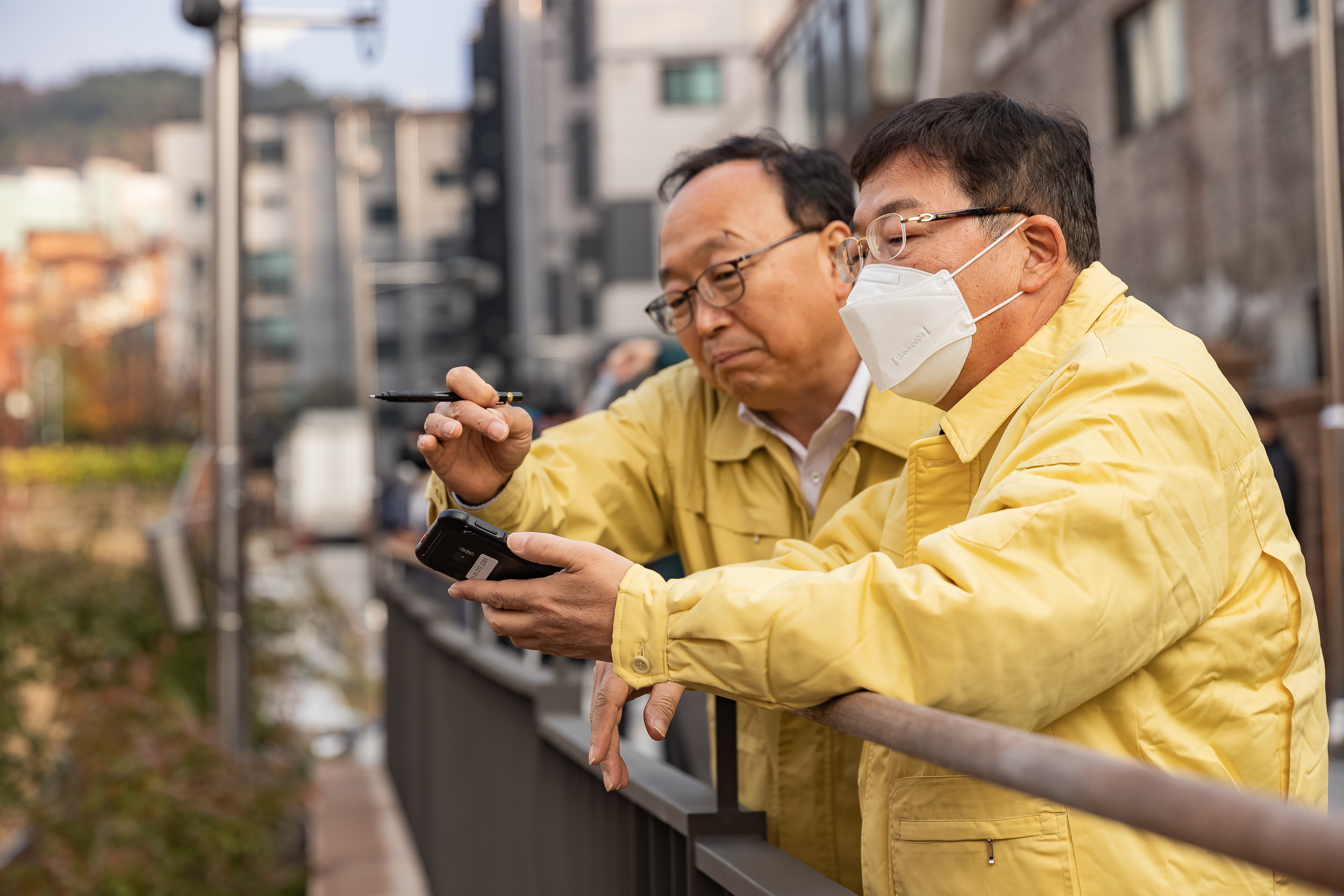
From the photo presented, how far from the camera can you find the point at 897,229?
2.07 meters

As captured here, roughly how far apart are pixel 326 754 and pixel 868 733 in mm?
11106

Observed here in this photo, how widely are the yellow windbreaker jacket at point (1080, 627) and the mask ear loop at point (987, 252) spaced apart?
0.65 feet

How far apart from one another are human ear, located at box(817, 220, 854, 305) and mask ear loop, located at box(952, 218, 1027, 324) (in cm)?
94

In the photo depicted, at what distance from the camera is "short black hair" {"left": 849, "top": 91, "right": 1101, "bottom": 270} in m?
2.02

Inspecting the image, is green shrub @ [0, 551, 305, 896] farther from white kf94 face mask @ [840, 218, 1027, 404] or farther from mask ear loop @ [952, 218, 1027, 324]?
mask ear loop @ [952, 218, 1027, 324]

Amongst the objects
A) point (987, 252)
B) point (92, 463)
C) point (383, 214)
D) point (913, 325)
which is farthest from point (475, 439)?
point (383, 214)

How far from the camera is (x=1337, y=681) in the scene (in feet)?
24.8

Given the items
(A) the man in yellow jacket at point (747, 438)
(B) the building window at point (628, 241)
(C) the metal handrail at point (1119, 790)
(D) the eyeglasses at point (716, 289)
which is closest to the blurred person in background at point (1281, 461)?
(A) the man in yellow jacket at point (747, 438)

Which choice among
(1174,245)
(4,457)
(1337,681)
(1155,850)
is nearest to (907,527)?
(1155,850)

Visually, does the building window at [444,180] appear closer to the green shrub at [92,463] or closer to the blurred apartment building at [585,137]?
the blurred apartment building at [585,137]

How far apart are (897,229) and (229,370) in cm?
730

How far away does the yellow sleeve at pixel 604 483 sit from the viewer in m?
2.76

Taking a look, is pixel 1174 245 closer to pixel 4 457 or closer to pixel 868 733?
pixel 868 733

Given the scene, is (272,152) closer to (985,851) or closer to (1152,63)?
(1152,63)
